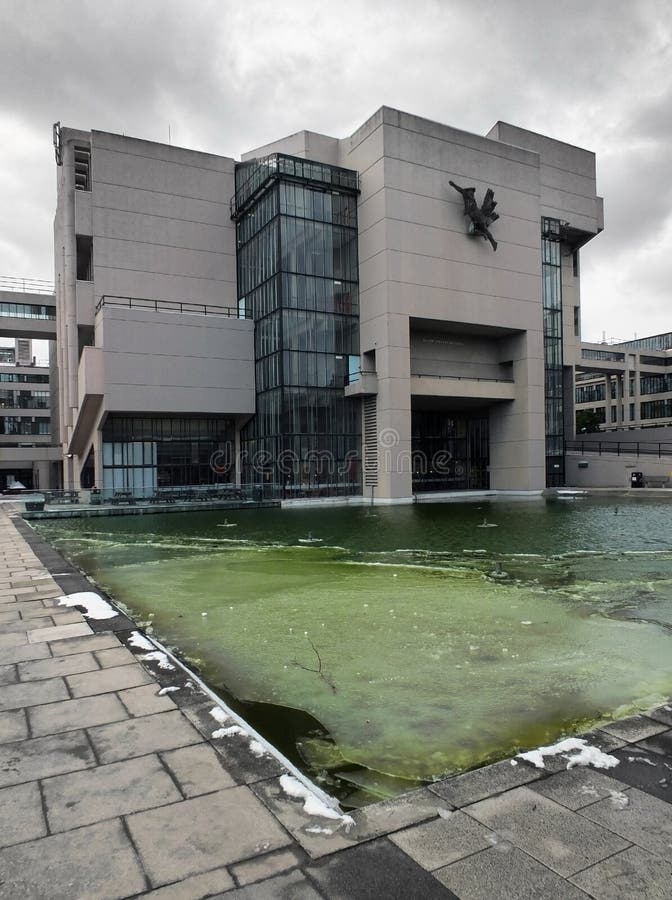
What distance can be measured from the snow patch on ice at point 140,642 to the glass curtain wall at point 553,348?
4144cm

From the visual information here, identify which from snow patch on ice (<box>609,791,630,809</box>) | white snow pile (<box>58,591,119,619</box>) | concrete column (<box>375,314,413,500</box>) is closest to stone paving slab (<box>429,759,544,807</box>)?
snow patch on ice (<box>609,791,630,809</box>)

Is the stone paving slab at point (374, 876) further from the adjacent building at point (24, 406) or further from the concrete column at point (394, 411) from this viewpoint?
the adjacent building at point (24, 406)

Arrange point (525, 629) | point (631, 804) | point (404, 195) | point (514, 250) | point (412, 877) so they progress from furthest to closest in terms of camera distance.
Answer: point (514, 250), point (404, 195), point (525, 629), point (631, 804), point (412, 877)

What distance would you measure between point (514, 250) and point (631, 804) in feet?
128

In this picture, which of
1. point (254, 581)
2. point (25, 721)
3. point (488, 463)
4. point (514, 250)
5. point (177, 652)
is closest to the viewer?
point (25, 721)

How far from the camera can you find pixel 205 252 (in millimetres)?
39219

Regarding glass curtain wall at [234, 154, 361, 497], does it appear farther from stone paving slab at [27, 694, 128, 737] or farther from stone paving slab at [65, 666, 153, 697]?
stone paving slab at [27, 694, 128, 737]

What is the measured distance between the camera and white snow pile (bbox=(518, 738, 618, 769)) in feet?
11.4

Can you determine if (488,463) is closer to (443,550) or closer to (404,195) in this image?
(404,195)

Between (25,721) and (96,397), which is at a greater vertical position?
(96,397)

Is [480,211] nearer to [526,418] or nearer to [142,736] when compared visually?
[526,418]

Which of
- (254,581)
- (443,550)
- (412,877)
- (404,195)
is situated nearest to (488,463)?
(404,195)

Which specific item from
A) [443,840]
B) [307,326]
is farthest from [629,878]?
[307,326]

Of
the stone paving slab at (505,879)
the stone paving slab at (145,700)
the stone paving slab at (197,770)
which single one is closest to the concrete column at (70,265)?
the stone paving slab at (145,700)
